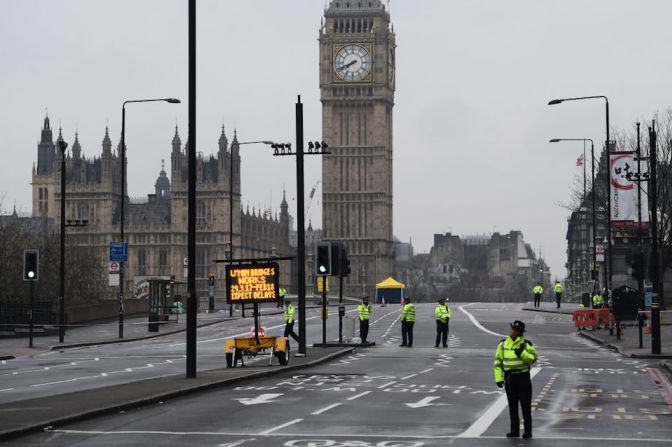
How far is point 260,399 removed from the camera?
23.4 metres

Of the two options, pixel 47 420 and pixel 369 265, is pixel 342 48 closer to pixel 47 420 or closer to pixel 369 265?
pixel 369 265

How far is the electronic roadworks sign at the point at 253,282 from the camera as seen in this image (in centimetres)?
3184

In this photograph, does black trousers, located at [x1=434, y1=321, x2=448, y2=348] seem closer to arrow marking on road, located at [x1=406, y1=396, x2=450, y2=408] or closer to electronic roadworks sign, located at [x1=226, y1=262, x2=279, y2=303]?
electronic roadworks sign, located at [x1=226, y1=262, x2=279, y2=303]

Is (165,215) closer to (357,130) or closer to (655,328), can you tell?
(357,130)

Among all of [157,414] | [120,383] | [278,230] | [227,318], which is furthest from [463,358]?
[278,230]

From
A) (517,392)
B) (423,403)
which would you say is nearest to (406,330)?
(423,403)

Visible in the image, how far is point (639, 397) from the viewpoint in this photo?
24656mm

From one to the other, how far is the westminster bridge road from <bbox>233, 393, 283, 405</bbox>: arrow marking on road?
2 centimetres

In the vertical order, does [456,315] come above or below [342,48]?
below

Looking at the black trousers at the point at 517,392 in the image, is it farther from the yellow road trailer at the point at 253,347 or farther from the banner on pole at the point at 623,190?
the banner on pole at the point at 623,190

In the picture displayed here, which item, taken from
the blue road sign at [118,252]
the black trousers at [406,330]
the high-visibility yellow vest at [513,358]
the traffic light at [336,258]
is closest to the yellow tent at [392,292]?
the blue road sign at [118,252]

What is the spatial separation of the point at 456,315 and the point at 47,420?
6020 cm

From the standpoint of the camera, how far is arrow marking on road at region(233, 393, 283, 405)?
22688mm

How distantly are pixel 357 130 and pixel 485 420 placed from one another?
15751 cm
